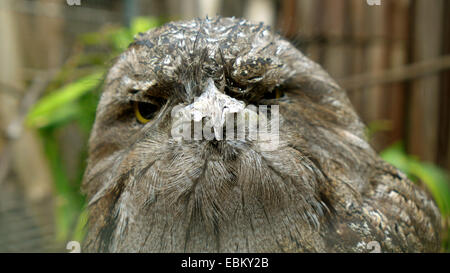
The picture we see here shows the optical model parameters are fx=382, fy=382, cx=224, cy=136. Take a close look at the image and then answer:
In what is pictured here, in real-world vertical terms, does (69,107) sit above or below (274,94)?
below

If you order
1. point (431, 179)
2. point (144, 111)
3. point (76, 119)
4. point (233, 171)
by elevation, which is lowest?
point (431, 179)

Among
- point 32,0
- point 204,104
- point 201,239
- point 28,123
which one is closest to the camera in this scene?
point 204,104

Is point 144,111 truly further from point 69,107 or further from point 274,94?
point 69,107

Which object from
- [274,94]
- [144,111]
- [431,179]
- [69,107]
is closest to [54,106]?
[69,107]

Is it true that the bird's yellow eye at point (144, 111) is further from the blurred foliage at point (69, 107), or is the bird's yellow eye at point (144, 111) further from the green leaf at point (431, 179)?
the green leaf at point (431, 179)

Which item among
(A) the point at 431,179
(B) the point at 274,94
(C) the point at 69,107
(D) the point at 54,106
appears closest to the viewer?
(B) the point at 274,94

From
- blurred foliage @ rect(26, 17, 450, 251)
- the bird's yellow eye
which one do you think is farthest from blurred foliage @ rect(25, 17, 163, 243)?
the bird's yellow eye
